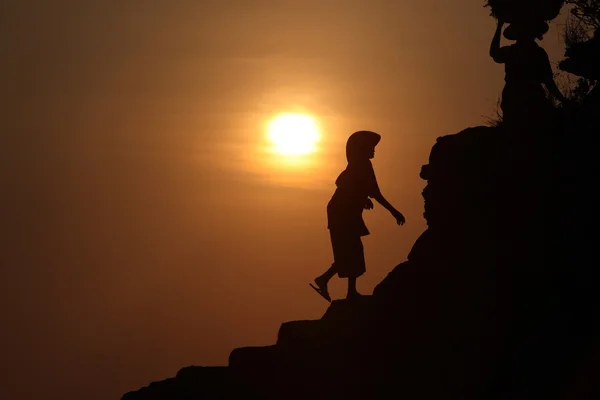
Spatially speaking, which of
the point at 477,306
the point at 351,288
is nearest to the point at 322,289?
the point at 351,288

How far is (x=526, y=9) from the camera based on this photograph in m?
15.5

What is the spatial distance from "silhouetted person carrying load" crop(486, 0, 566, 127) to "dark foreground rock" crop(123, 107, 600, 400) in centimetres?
57

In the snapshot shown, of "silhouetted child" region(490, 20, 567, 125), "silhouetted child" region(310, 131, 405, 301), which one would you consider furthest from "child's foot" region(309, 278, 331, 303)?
"silhouetted child" region(490, 20, 567, 125)

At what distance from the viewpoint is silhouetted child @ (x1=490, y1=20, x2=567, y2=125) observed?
15289 mm

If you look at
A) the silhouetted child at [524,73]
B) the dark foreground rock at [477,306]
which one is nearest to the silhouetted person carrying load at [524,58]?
the silhouetted child at [524,73]

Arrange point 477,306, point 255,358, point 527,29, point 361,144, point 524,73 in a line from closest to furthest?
point 477,306
point 524,73
point 527,29
point 361,144
point 255,358

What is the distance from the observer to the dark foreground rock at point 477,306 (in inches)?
495

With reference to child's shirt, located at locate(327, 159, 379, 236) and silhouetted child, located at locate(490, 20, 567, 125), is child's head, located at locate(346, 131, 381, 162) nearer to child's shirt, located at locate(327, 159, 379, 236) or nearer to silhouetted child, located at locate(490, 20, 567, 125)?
child's shirt, located at locate(327, 159, 379, 236)

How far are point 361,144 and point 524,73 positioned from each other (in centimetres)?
297

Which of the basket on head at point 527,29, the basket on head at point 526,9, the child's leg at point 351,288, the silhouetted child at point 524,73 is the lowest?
the child's leg at point 351,288

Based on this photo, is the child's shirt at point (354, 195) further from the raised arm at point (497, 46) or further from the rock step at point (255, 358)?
the raised arm at point (497, 46)

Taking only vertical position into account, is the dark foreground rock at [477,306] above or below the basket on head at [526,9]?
below

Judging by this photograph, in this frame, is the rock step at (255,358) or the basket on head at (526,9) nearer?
the basket on head at (526,9)

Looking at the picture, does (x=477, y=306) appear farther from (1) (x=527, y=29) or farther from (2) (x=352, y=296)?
(1) (x=527, y=29)
